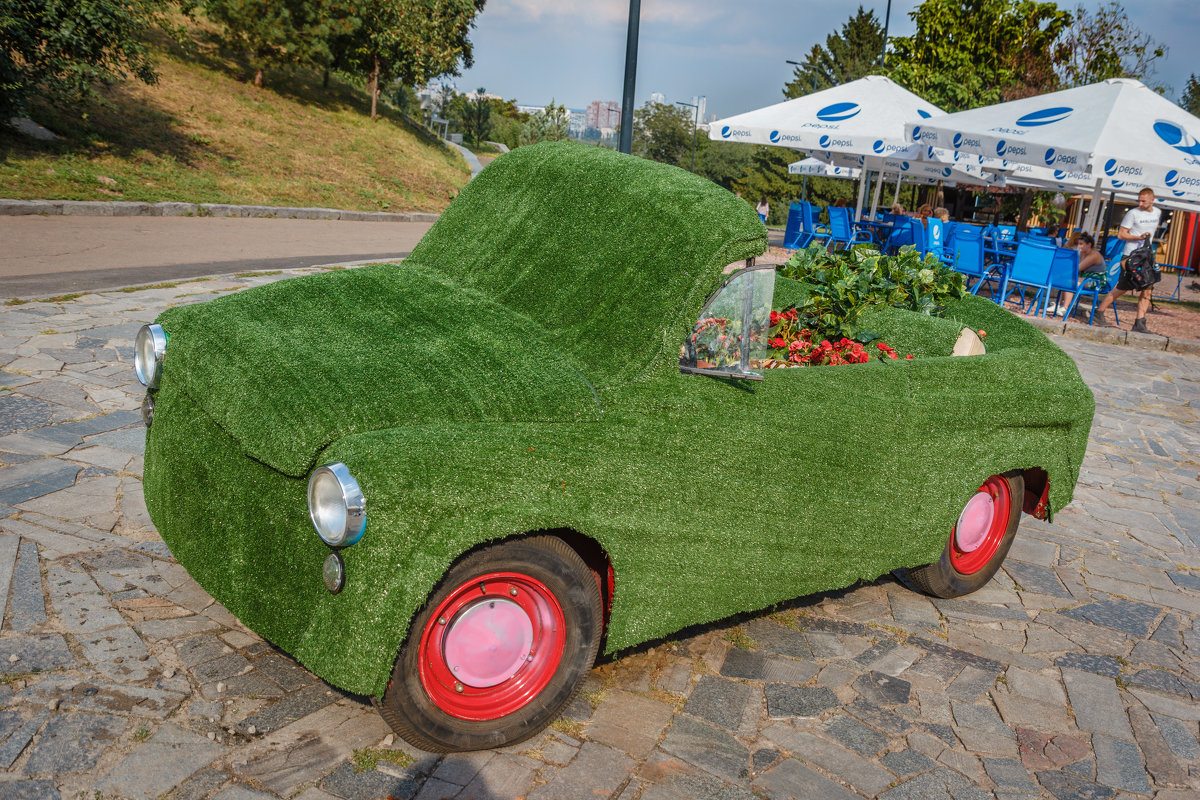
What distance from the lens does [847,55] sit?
2413 inches

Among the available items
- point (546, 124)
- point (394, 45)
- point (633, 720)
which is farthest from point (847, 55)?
point (633, 720)

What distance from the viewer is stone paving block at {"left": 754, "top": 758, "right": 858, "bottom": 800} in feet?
9.09

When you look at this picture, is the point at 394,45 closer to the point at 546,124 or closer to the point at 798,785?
the point at 546,124

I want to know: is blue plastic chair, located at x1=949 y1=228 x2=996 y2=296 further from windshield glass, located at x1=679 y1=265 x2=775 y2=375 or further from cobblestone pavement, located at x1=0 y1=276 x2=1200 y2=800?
windshield glass, located at x1=679 y1=265 x2=775 y2=375

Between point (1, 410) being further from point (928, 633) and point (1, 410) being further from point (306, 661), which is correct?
point (928, 633)

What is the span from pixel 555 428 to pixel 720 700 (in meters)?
1.26

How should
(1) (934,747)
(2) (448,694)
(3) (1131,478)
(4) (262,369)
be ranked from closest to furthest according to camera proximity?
(2) (448,694), (4) (262,369), (1) (934,747), (3) (1131,478)

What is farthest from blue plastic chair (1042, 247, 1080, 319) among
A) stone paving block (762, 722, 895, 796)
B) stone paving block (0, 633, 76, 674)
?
stone paving block (0, 633, 76, 674)

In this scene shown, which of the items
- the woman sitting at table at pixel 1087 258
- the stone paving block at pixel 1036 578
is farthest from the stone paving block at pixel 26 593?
the woman sitting at table at pixel 1087 258

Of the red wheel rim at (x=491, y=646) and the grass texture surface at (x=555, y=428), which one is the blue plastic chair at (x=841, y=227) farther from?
the red wheel rim at (x=491, y=646)

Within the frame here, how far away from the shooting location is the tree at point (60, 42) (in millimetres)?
13367

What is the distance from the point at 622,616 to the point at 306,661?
3.28 ft

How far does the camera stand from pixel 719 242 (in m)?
3.16

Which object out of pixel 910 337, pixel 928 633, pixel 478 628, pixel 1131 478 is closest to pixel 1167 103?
pixel 1131 478
